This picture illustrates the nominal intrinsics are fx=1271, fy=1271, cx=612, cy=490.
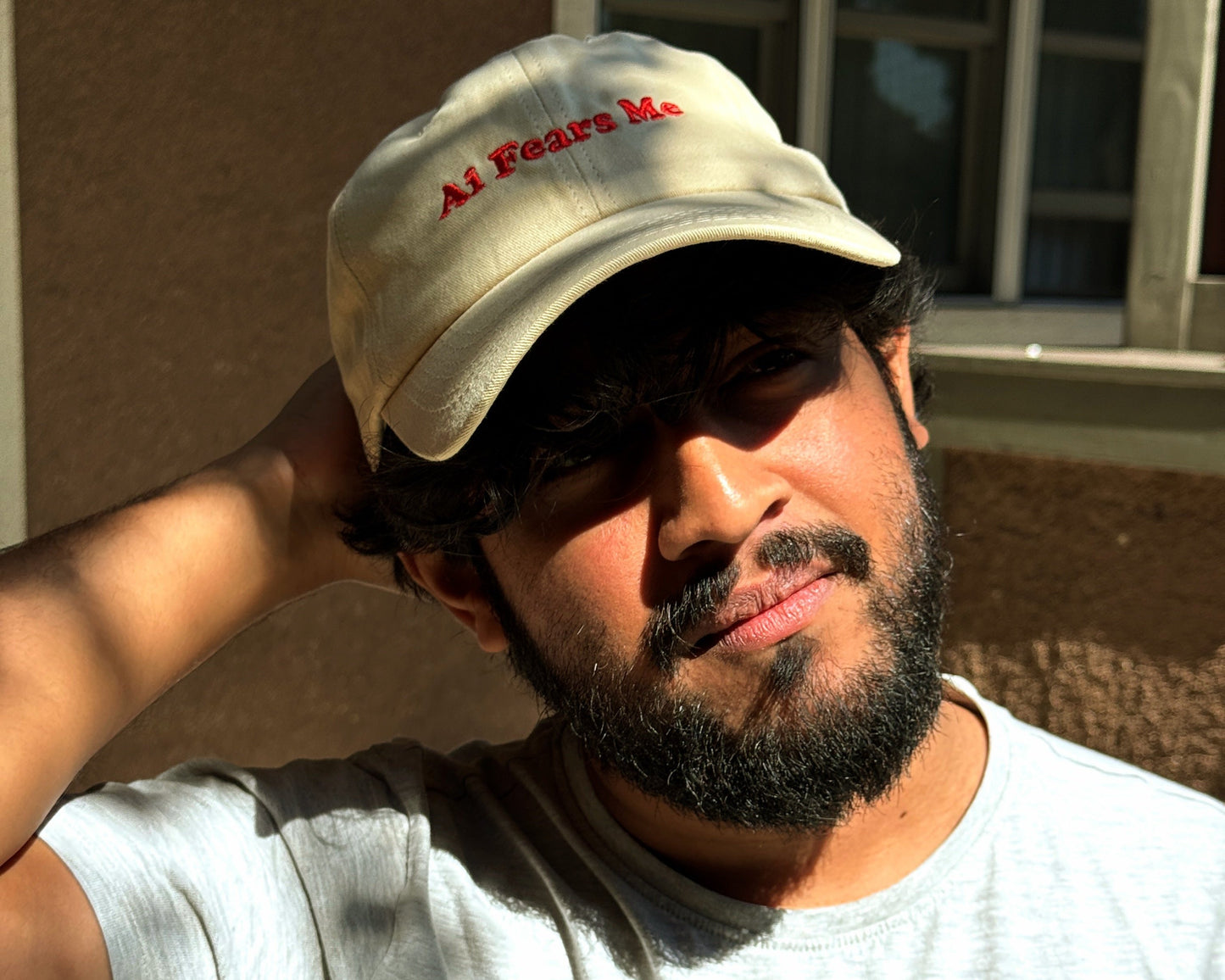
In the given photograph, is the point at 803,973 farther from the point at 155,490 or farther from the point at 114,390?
the point at 114,390

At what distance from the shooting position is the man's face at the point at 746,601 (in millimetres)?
1579

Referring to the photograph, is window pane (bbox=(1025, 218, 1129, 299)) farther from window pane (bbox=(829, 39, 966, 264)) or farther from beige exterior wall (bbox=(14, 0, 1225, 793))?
beige exterior wall (bbox=(14, 0, 1225, 793))

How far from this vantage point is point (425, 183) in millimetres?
1646

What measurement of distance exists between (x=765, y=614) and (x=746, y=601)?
32 mm

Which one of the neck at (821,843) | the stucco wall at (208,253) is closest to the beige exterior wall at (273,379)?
the stucco wall at (208,253)

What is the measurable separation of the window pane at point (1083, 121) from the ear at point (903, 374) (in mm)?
2604

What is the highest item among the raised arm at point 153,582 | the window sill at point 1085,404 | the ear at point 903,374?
the ear at point 903,374

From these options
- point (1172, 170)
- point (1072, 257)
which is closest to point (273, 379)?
point (1172, 170)

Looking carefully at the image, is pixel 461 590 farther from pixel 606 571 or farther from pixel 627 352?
pixel 627 352

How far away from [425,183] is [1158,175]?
1772 mm

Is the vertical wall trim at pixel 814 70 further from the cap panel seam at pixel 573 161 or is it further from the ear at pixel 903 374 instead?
the cap panel seam at pixel 573 161

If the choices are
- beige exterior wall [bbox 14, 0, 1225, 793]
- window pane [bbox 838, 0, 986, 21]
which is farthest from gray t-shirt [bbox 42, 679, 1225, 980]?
window pane [bbox 838, 0, 986, 21]

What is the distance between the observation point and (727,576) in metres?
1.57

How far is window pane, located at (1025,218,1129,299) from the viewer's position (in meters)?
4.31
